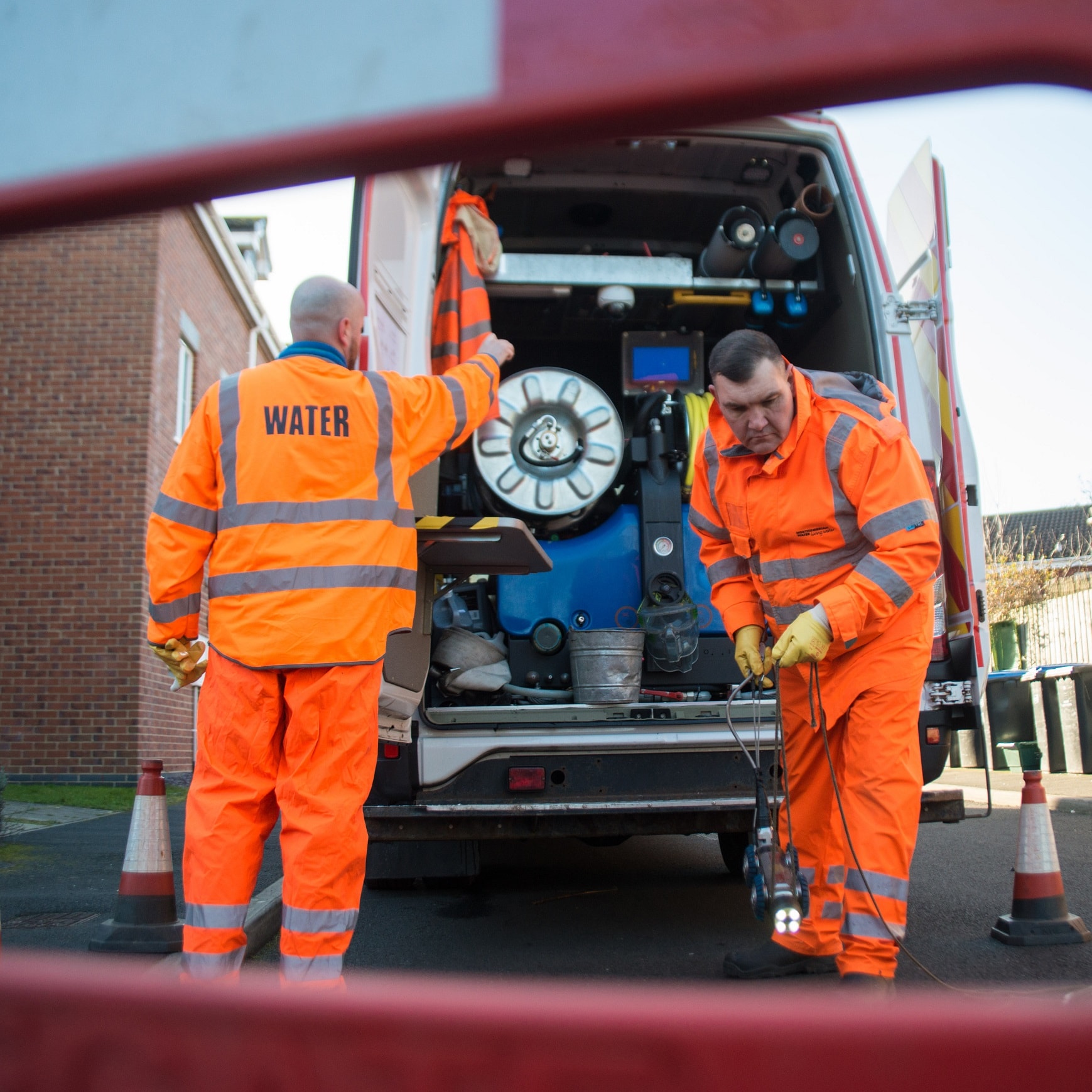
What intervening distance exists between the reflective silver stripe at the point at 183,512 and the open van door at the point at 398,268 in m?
0.86

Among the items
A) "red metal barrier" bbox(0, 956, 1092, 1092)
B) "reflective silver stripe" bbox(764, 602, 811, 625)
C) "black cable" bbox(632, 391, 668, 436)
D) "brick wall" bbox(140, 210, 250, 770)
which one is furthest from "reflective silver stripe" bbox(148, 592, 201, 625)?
"brick wall" bbox(140, 210, 250, 770)

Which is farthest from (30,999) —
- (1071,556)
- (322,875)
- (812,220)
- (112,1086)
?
(1071,556)

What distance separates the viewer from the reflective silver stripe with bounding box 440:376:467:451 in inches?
121

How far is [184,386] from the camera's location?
42.2 feet

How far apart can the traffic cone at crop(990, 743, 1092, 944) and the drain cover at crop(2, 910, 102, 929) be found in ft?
10.8

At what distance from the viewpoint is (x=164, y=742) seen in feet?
37.2

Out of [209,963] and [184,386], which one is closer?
[209,963]

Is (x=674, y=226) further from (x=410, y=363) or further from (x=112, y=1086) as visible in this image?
(x=112, y=1086)

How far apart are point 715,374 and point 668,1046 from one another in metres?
2.68

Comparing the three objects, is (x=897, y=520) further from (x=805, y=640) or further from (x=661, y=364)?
(x=661, y=364)

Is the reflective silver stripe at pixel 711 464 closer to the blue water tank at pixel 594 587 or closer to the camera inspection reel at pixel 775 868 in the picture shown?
the camera inspection reel at pixel 775 868

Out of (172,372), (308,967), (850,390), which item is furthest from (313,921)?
(172,372)

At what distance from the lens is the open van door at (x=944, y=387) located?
12.2 ft

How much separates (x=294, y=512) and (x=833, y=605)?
4.50 ft
